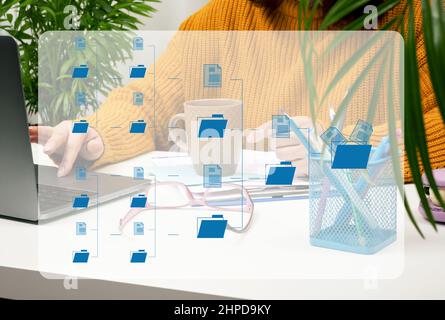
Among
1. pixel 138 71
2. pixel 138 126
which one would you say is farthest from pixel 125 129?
pixel 138 71

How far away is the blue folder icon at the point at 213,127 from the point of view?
0.63 metres

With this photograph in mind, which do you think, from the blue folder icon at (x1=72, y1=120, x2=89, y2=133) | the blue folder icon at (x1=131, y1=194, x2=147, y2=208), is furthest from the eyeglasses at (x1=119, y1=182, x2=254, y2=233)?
the blue folder icon at (x1=72, y1=120, x2=89, y2=133)

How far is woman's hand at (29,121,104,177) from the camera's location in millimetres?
816

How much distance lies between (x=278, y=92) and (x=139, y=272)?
0.42 metres

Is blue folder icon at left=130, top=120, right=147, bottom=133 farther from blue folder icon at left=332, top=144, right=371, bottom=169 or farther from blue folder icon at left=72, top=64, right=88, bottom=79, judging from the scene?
blue folder icon at left=332, top=144, right=371, bottom=169

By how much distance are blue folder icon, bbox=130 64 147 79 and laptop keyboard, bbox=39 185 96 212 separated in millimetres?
191

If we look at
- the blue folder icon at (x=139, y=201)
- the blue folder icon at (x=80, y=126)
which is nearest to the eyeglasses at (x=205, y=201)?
the blue folder icon at (x=139, y=201)

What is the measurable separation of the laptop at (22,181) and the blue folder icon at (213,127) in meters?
0.11

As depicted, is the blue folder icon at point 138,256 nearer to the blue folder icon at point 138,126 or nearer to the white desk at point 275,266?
the white desk at point 275,266

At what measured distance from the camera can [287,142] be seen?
0.68 m

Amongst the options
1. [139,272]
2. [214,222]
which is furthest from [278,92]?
[139,272]

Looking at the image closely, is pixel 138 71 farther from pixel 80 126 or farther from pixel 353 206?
pixel 353 206

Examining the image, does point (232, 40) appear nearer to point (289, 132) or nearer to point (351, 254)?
point (289, 132)

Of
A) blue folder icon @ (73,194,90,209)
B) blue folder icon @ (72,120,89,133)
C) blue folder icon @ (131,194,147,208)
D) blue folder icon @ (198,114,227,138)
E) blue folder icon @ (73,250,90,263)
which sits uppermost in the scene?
blue folder icon @ (198,114,227,138)
